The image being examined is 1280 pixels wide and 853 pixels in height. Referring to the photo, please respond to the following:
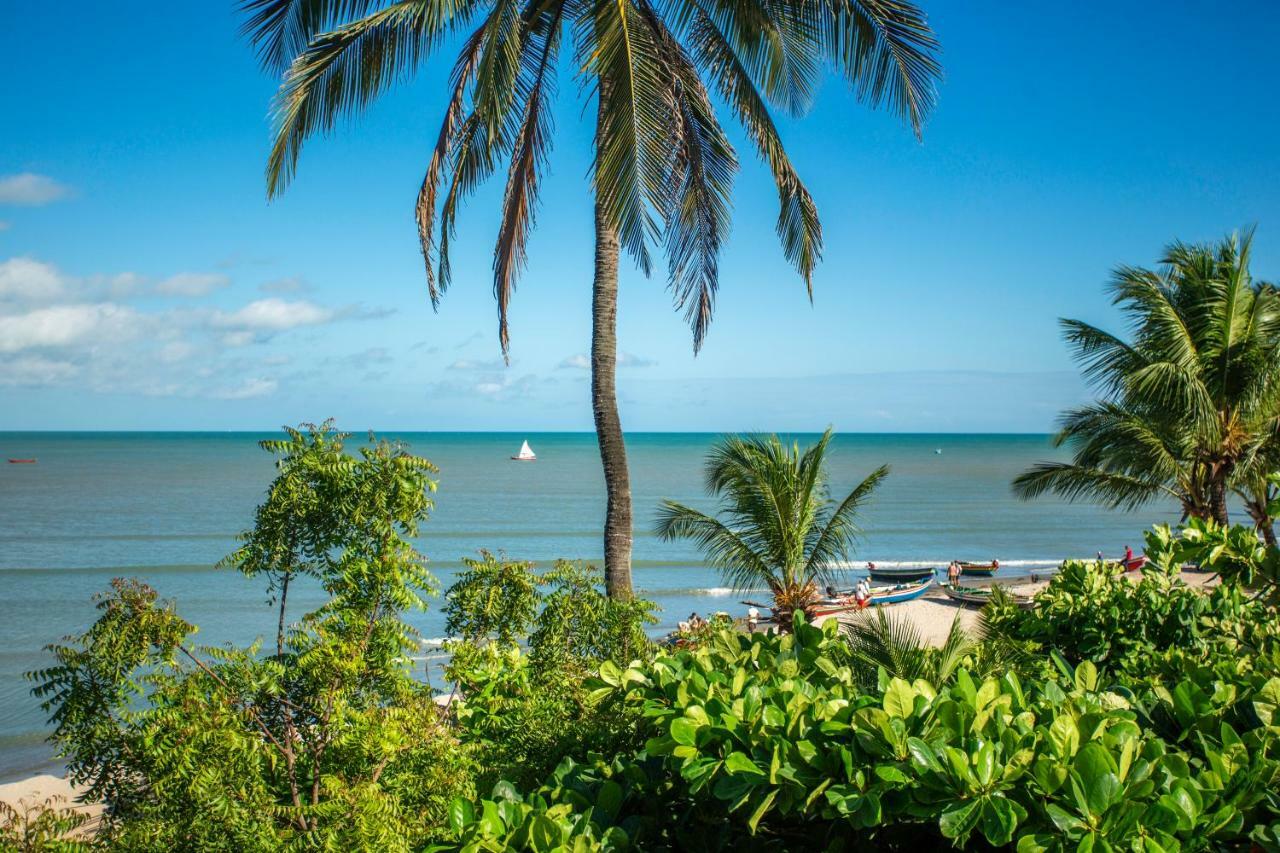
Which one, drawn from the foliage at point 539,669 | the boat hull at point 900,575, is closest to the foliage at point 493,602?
the foliage at point 539,669

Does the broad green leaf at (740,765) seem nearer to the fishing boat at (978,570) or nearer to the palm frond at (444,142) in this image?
the palm frond at (444,142)

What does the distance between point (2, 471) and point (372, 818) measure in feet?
353

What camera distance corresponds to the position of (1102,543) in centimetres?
4488

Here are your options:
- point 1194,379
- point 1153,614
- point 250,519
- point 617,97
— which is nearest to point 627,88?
point 617,97

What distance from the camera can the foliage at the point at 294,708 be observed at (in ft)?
12.0

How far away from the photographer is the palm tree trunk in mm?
9898

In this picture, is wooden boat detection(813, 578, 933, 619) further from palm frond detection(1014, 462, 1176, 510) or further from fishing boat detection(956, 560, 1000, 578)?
palm frond detection(1014, 462, 1176, 510)

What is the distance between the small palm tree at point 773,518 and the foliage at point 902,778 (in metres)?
11.4

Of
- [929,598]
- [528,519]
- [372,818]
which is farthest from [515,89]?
[528,519]

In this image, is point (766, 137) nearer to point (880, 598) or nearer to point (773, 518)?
point (773, 518)

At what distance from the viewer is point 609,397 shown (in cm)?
994

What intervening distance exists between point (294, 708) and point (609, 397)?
6.00 meters

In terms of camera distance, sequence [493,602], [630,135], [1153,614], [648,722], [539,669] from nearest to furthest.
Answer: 1. [648,722]
2. [1153,614]
3. [493,602]
4. [539,669]
5. [630,135]

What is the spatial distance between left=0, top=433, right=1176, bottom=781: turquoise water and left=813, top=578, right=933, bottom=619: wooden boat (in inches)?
166
